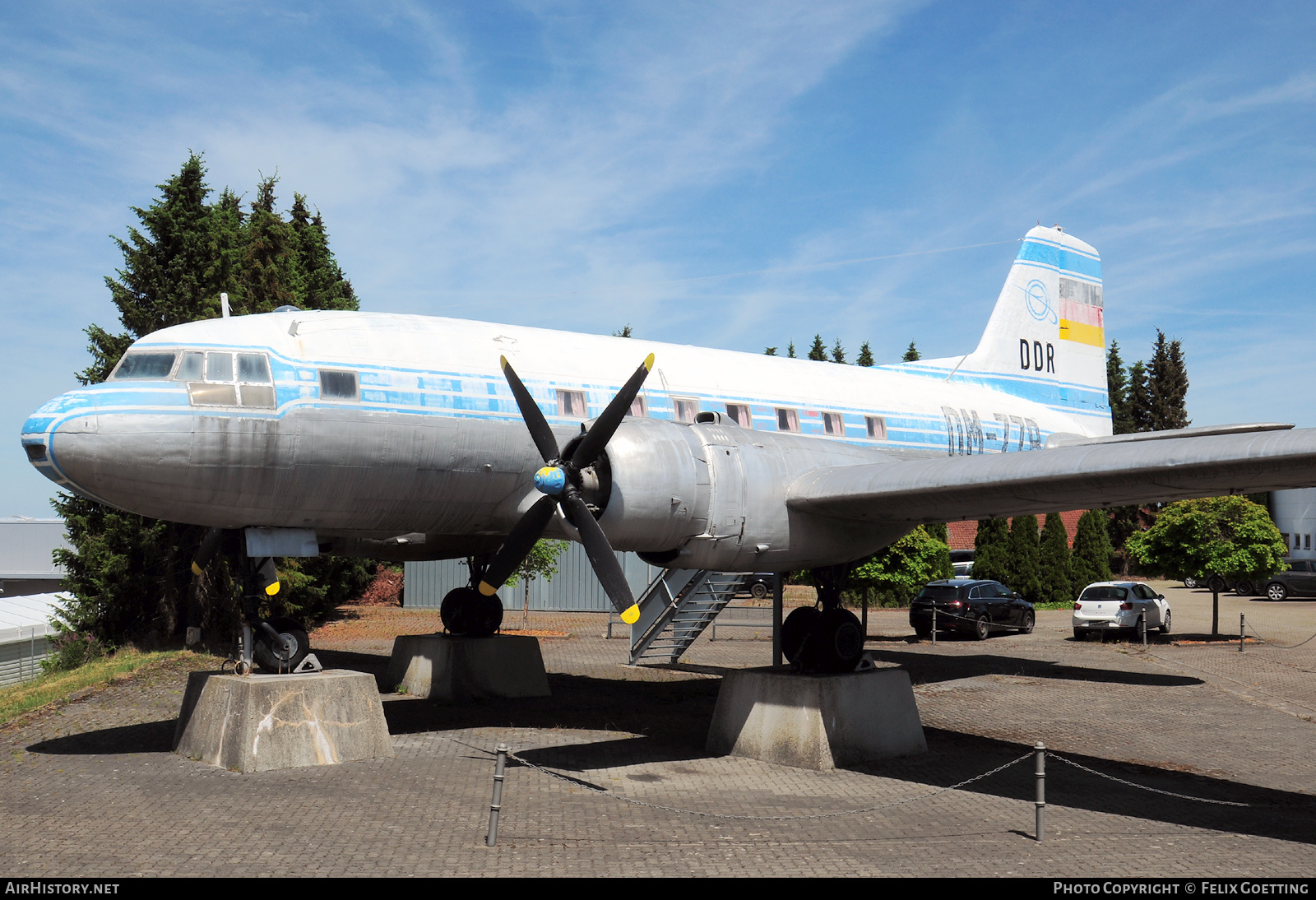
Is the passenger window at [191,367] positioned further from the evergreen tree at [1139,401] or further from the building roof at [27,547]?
the evergreen tree at [1139,401]

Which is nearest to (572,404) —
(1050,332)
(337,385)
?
(337,385)

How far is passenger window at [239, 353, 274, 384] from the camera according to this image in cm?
1436

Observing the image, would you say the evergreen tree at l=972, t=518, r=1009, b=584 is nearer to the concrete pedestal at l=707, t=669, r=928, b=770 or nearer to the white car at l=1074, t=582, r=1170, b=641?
the white car at l=1074, t=582, r=1170, b=641

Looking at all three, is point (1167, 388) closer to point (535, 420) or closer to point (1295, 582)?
point (1295, 582)

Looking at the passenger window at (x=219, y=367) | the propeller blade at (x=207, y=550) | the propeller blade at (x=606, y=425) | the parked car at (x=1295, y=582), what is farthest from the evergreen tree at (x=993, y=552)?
the passenger window at (x=219, y=367)

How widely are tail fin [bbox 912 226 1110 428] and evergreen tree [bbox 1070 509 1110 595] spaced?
2693 cm

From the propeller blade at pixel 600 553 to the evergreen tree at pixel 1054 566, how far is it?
42287 millimetres

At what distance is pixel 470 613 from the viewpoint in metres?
21.0

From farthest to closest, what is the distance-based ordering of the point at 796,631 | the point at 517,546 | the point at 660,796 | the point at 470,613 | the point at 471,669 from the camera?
the point at 470,613
the point at 471,669
the point at 796,631
the point at 517,546
the point at 660,796

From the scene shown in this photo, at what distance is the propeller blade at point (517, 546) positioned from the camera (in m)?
14.2

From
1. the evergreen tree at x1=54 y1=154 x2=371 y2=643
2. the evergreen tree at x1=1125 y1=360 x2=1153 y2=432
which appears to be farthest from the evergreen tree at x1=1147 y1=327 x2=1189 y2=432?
the evergreen tree at x1=54 y1=154 x2=371 y2=643

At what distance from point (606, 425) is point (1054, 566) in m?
43.2

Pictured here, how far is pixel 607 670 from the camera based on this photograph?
2520cm
